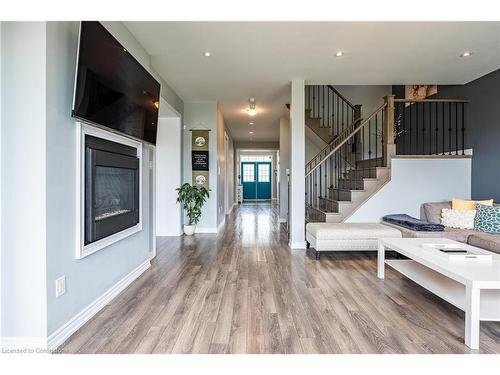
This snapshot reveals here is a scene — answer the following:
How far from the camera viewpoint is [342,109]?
256 inches

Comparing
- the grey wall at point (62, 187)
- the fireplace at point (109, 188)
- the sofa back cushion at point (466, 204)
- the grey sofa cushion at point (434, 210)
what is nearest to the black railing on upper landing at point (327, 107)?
the grey sofa cushion at point (434, 210)

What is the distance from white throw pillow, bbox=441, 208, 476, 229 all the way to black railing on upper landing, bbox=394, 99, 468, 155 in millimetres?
1273

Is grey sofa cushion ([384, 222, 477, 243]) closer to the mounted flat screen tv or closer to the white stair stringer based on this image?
the white stair stringer

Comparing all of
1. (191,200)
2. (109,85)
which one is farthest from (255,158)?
(109,85)

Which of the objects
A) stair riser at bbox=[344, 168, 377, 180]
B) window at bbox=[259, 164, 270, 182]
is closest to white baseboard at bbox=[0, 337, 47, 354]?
stair riser at bbox=[344, 168, 377, 180]

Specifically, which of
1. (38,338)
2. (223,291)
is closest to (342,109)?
(223,291)

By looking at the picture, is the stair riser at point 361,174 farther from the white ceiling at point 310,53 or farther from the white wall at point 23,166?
the white wall at point 23,166

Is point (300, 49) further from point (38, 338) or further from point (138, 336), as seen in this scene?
point (38, 338)

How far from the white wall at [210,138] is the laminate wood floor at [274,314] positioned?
2154 mm

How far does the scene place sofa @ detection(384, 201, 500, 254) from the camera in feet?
10.4

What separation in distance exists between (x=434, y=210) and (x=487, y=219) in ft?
2.36
